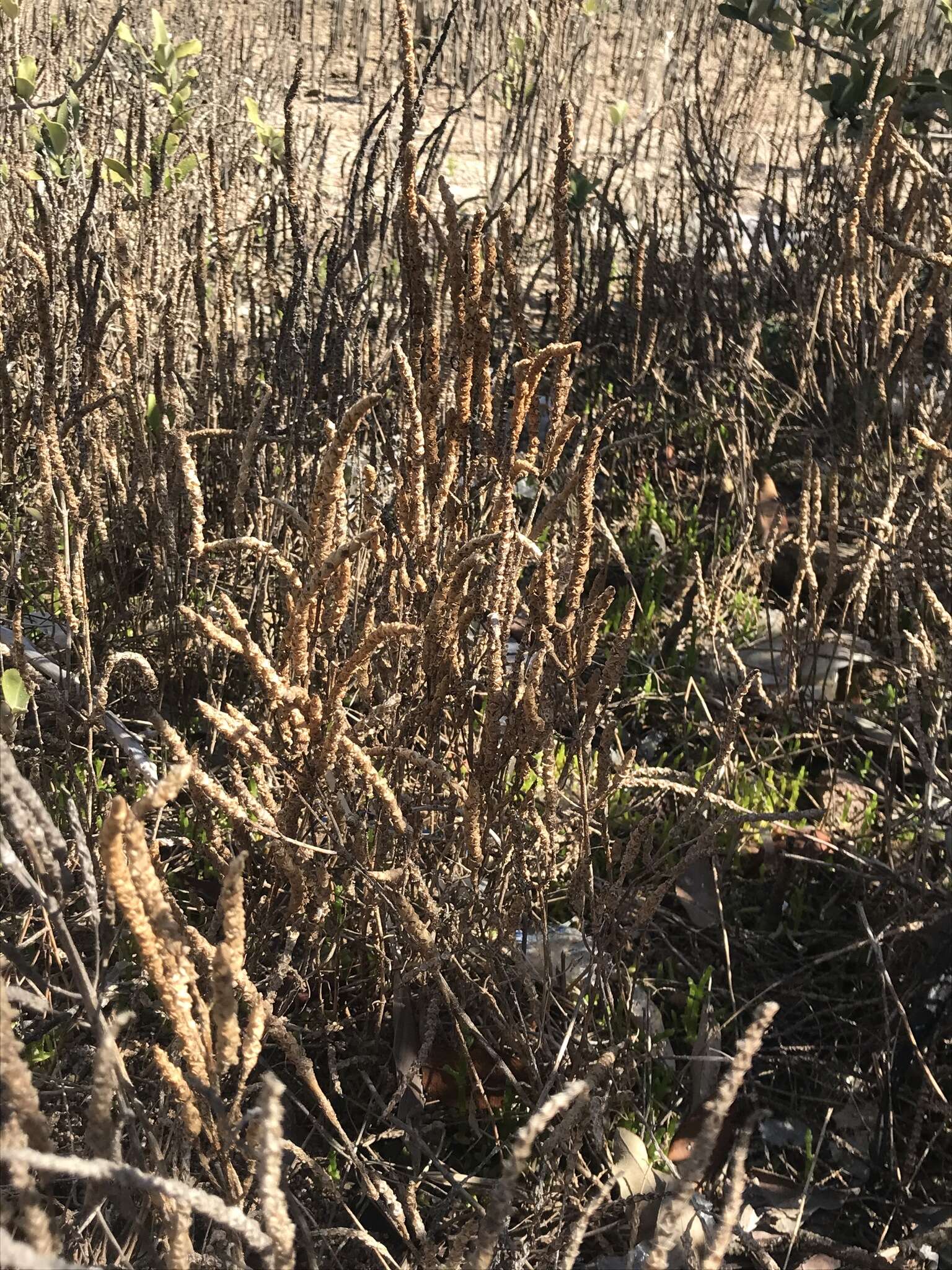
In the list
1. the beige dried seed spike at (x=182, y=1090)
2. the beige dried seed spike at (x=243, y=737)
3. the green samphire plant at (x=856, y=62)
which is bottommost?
the beige dried seed spike at (x=182, y=1090)

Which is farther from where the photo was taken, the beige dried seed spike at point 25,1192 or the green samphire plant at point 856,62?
the green samphire plant at point 856,62

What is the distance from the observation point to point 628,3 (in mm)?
7305

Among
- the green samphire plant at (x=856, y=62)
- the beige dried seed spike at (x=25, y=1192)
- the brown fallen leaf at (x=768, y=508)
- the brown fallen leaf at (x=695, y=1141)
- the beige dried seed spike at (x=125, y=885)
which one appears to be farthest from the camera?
the brown fallen leaf at (x=768, y=508)

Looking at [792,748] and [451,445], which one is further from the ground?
[451,445]

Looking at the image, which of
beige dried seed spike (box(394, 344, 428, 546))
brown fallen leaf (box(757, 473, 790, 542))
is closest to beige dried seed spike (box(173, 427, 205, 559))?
beige dried seed spike (box(394, 344, 428, 546))

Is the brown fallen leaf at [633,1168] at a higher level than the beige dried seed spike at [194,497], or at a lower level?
lower

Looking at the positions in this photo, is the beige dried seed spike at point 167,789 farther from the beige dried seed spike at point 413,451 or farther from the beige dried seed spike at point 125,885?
the beige dried seed spike at point 413,451

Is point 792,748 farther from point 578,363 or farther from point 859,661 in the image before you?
point 578,363

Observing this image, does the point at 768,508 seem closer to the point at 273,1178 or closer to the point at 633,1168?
the point at 633,1168

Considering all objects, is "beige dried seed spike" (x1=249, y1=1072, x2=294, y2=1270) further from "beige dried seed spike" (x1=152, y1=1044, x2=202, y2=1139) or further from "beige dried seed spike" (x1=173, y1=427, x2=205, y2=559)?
"beige dried seed spike" (x1=173, y1=427, x2=205, y2=559)

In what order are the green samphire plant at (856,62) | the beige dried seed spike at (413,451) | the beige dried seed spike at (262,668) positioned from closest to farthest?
the beige dried seed spike at (262,668), the beige dried seed spike at (413,451), the green samphire plant at (856,62)

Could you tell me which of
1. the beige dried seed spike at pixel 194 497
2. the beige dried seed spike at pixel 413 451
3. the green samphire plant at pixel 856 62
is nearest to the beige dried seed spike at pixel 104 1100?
the beige dried seed spike at pixel 194 497

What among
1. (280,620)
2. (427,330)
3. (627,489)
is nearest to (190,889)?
(280,620)

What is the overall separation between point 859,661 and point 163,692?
1277mm
